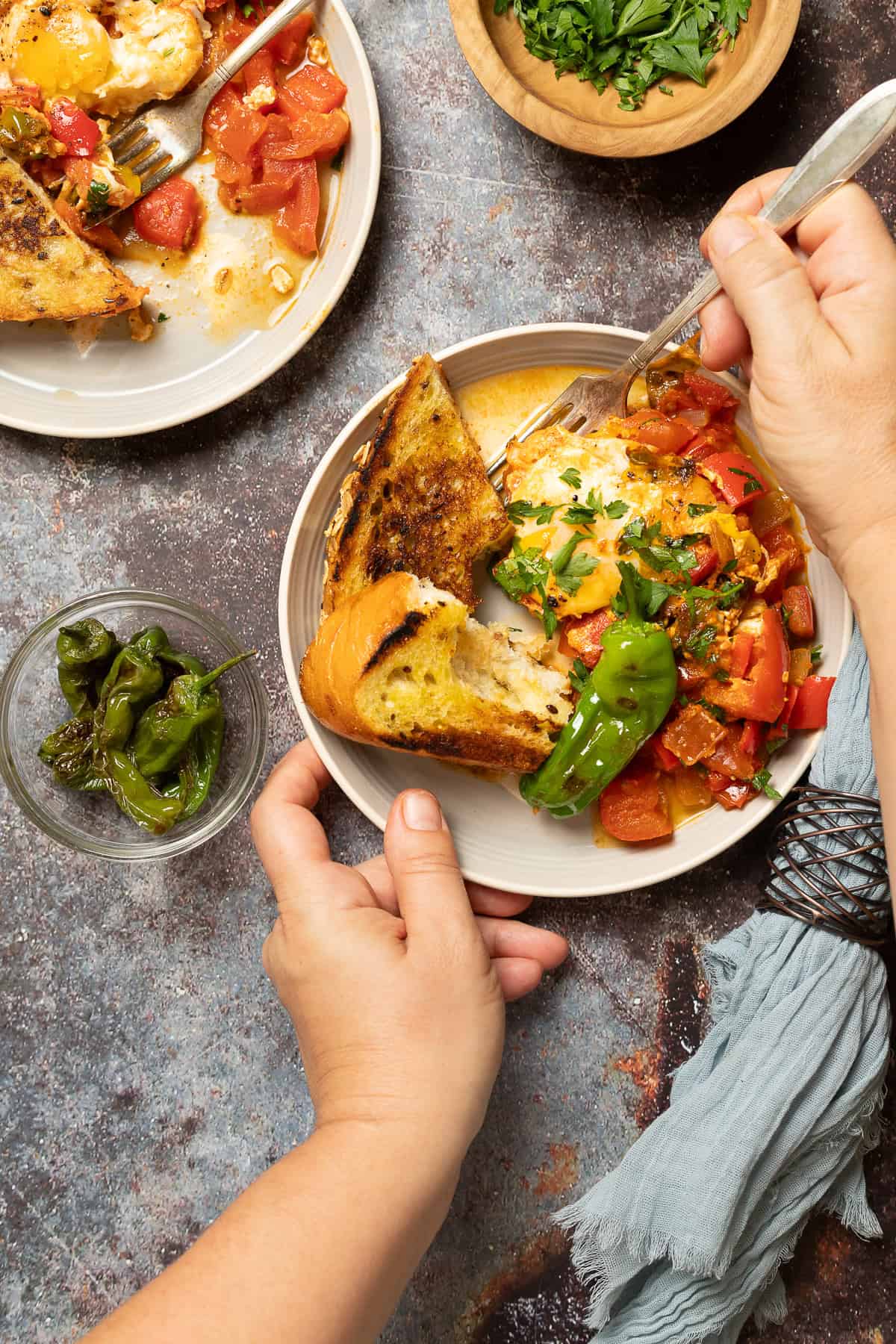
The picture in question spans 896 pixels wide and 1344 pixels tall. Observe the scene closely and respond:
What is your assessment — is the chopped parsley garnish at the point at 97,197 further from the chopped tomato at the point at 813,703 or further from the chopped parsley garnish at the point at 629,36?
the chopped tomato at the point at 813,703

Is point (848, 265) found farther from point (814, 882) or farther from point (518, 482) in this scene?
point (814, 882)

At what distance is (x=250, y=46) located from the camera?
2.86 meters

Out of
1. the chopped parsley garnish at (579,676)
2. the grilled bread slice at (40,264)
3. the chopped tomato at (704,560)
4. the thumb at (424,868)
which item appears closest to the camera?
the thumb at (424,868)

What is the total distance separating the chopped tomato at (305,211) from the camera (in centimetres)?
292

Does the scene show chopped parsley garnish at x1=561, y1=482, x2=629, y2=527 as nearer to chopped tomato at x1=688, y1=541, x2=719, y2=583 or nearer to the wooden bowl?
chopped tomato at x1=688, y1=541, x2=719, y2=583

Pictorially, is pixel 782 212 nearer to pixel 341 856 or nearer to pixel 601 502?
pixel 601 502

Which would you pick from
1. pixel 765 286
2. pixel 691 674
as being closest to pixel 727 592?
pixel 691 674

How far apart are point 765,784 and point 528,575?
849mm

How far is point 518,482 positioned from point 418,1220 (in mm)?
1880

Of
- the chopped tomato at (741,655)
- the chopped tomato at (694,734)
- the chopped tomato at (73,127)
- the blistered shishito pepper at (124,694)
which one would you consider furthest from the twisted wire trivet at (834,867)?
the chopped tomato at (73,127)

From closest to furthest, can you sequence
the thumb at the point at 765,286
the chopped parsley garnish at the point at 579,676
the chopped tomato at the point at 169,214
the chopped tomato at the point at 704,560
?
1. the thumb at the point at 765,286
2. the chopped tomato at the point at 704,560
3. the chopped parsley garnish at the point at 579,676
4. the chopped tomato at the point at 169,214

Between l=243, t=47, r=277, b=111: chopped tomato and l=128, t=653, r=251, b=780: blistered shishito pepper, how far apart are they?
1.60 meters

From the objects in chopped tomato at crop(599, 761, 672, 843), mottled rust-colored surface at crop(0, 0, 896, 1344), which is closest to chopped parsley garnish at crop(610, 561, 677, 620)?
chopped tomato at crop(599, 761, 672, 843)

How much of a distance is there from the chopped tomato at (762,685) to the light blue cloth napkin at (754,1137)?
0.20m
